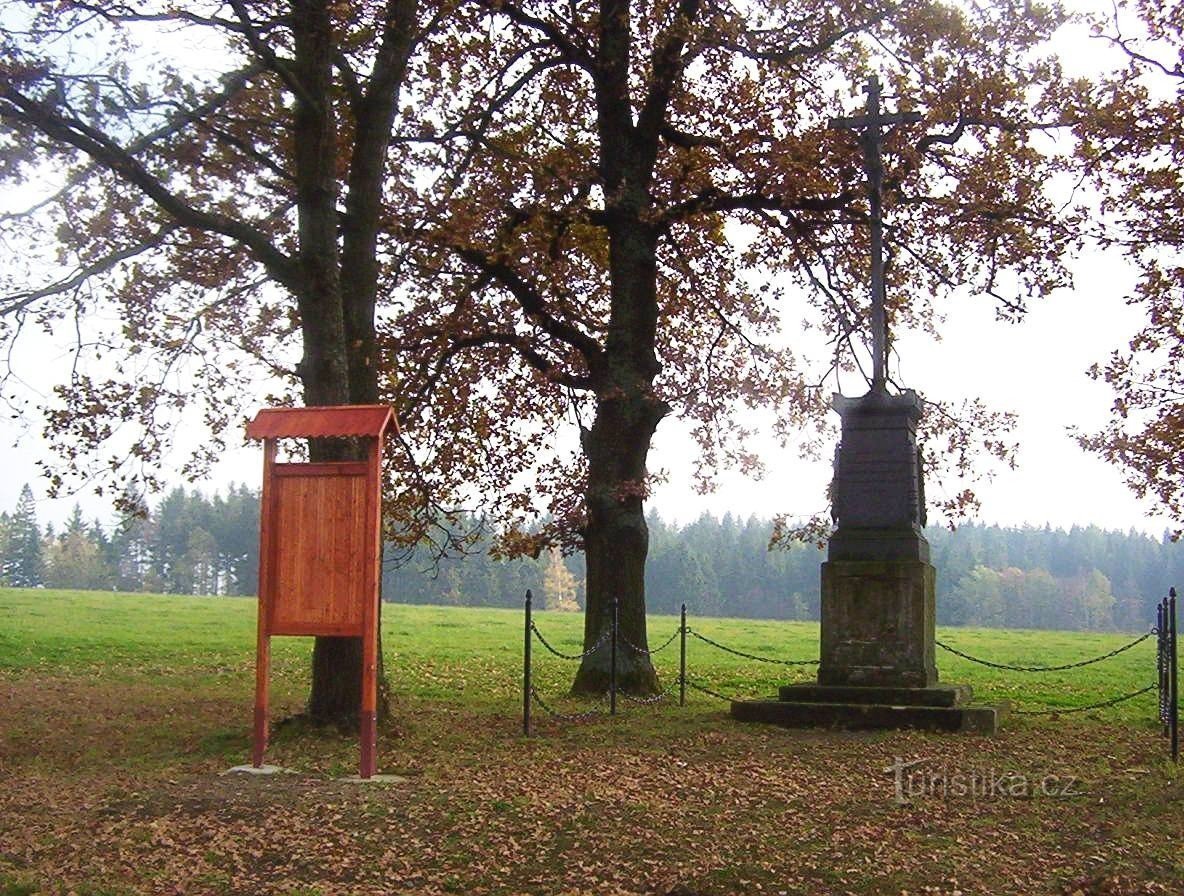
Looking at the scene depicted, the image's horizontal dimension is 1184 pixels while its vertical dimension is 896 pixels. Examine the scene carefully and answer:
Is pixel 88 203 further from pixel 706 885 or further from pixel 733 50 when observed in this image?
pixel 706 885

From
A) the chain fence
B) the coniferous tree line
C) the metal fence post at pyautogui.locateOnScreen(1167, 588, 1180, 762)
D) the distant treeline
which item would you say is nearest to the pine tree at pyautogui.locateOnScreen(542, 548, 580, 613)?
the distant treeline

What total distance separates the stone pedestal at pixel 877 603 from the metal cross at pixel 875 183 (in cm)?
76

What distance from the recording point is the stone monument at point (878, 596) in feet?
44.0

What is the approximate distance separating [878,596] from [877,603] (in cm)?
8

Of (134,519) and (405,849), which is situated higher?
(134,519)

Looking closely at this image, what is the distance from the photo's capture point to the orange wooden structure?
397 inches

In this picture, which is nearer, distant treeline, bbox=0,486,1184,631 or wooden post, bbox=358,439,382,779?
wooden post, bbox=358,439,382,779

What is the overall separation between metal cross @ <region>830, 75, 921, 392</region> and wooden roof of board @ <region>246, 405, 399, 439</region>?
7.27m

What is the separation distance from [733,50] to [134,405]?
9.70m

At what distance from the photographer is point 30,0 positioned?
39.1 ft

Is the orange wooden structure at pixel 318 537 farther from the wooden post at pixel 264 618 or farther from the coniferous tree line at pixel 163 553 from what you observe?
the coniferous tree line at pixel 163 553

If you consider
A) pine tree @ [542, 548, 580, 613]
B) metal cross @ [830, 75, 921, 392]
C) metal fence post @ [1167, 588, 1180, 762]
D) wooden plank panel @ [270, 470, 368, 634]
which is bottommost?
pine tree @ [542, 548, 580, 613]

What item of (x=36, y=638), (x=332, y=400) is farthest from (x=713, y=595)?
(x=332, y=400)

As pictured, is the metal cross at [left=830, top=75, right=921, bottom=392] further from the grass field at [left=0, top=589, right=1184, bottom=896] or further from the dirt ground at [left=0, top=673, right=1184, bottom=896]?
the dirt ground at [left=0, top=673, right=1184, bottom=896]
